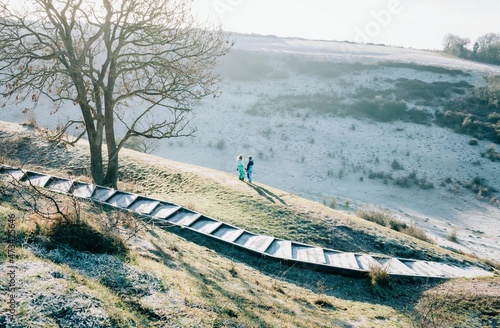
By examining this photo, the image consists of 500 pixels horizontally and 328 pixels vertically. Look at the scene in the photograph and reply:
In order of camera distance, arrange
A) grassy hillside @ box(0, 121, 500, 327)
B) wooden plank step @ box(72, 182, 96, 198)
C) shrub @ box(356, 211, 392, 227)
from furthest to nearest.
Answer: shrub @ box(356, 211, 392, 227) → wooden plank step @ box(72, 182, 96, 198) → grassy hillside @ box(0, 121, 500, 327)

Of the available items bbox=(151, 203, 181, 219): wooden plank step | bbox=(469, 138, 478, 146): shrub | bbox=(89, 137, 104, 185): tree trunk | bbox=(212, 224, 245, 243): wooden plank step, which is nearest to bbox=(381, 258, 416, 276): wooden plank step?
bbox=(212, 224, 245, 243): wooden plank step

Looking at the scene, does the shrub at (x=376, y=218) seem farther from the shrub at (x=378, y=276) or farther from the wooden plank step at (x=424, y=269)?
the shrub at (x=378, y=276)

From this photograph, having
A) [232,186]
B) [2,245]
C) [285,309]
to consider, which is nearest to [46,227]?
[2,245]

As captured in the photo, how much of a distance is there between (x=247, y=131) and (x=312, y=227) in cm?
2448

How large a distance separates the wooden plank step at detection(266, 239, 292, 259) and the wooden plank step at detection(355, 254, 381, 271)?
7.28 ft

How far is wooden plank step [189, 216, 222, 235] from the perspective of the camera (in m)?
11.5

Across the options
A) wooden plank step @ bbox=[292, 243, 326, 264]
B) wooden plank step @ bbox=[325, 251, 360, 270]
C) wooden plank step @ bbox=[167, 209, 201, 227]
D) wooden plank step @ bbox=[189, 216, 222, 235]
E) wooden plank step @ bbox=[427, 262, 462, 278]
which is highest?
wooden plank step @ bbox=[167, 209, 201, 227]

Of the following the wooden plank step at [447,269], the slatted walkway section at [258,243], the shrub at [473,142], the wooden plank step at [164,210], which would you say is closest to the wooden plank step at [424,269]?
the slatted walkway section at [258,243]

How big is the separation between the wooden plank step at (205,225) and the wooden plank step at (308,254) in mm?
2654

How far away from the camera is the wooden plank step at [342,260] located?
35.7ft

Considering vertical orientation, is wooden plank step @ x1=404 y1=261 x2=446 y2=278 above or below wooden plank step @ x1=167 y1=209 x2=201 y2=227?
below

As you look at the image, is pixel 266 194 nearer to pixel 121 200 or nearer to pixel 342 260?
pixel 342 260

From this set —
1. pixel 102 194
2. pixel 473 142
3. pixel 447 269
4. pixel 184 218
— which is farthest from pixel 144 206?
pixel 473 142

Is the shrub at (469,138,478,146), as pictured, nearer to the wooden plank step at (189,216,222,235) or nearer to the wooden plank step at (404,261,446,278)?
the wooden plank step at (404,261,446,278)
